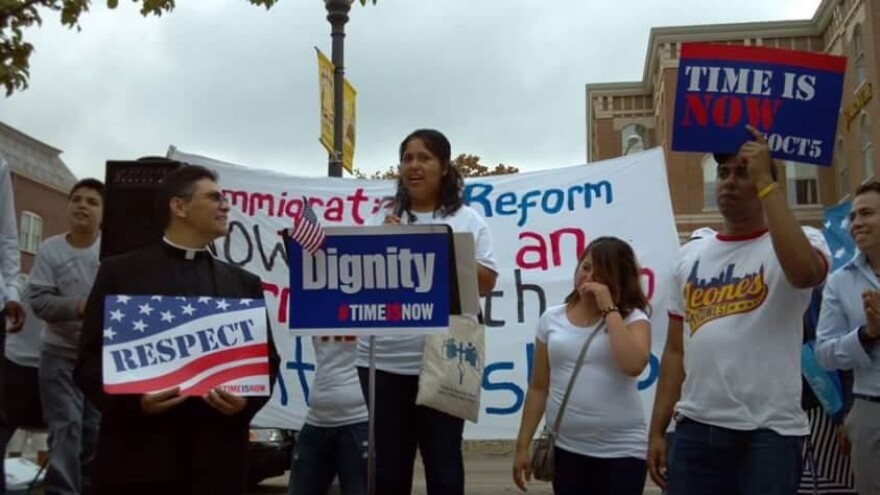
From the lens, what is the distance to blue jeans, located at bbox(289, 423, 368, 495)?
179 inches

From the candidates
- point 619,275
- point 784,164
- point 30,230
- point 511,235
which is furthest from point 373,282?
point 30,230

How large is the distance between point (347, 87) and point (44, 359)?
3.82 meters

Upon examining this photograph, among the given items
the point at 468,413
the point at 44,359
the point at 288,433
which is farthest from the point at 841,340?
the point at 288,433

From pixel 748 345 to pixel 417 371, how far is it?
139cm

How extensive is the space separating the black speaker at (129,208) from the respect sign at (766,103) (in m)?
2.90

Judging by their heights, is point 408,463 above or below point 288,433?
above

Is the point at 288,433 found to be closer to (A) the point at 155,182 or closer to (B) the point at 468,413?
(A) the point at 155,182

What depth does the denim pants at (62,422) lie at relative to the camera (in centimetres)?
522

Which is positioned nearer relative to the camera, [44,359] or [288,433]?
[44,359]

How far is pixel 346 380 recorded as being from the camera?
4.66 metres

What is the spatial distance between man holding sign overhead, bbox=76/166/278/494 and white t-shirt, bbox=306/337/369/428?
1346 millimetres

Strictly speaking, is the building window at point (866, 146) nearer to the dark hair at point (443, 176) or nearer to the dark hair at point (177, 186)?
the dark hair at point (443, 176)

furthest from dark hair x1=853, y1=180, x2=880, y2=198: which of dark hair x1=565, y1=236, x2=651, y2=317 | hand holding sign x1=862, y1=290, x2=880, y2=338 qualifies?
dark hair x1=565, y1=236, x2=651, y2=317

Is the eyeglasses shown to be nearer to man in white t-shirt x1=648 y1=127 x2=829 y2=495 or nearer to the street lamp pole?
man in white t-shirt x1=648 y1=127 x2=829 y2=495
